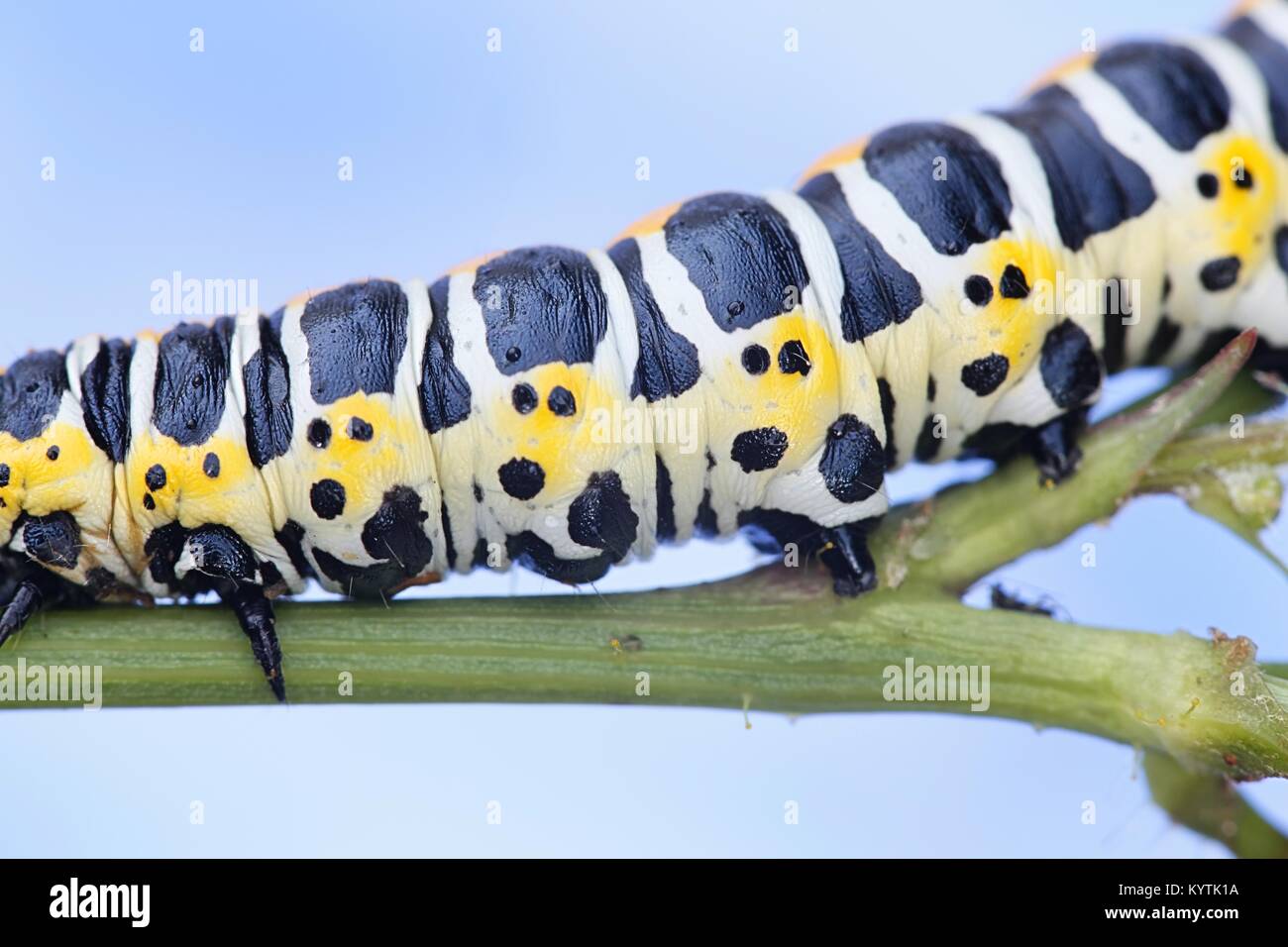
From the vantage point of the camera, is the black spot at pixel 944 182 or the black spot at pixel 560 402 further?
the black spot at pixel 944 182

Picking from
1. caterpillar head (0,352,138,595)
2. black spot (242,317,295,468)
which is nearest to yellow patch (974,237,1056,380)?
black spot (242,317,295,468)

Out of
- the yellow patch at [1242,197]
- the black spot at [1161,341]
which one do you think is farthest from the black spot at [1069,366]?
the yellow patch at [1242,197]

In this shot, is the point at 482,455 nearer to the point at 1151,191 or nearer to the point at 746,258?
the point at 746,258

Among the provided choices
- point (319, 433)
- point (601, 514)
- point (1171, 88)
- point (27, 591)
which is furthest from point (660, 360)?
point (1171, 88)

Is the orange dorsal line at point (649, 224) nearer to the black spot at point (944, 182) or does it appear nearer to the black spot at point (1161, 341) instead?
the black spot at point (944, 182)

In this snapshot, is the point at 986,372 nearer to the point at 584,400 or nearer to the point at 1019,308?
the point at 1019,308
